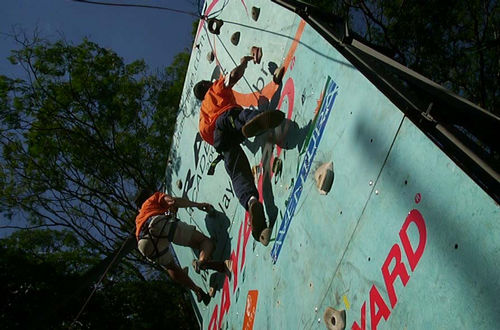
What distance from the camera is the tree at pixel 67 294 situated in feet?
28.0

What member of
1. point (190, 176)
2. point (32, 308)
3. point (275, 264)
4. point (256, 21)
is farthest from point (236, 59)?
point (32, 308)

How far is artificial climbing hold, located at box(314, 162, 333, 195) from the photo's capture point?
9.73ft

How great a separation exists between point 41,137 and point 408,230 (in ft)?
33.7

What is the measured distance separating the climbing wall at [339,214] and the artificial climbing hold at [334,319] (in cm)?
4

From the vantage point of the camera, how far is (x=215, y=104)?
4.37m

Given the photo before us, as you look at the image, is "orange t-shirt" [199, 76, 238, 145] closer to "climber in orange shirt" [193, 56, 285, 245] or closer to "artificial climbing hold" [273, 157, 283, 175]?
"climber in orange shirt" [193, 56, 285, 245]

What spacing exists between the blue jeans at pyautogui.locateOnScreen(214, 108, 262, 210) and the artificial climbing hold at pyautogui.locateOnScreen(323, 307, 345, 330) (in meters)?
1.39

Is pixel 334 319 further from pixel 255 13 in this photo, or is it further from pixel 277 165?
pixel 255 13

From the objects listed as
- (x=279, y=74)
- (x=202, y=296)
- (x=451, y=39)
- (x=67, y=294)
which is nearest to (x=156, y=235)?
(x=202, y=296)

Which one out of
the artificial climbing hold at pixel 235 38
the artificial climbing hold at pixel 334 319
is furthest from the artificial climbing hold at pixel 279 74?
the artificial climbing hold at pixel 334 319

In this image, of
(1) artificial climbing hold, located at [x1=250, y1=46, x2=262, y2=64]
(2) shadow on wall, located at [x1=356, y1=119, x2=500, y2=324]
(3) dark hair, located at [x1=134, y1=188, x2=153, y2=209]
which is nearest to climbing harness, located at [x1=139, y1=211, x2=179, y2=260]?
(3) dark hair, located at [x1=134, y1=188, x2=153, y2=209]

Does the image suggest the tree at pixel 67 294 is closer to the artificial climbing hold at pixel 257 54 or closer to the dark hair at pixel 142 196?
the dark hair at pixel 142 196

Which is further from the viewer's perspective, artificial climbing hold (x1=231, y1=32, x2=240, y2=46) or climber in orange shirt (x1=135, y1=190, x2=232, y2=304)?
artificial climbing hold (x1=231, y1=32, x2=240, y2=46)

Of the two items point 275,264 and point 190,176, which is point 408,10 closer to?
point 190,176
